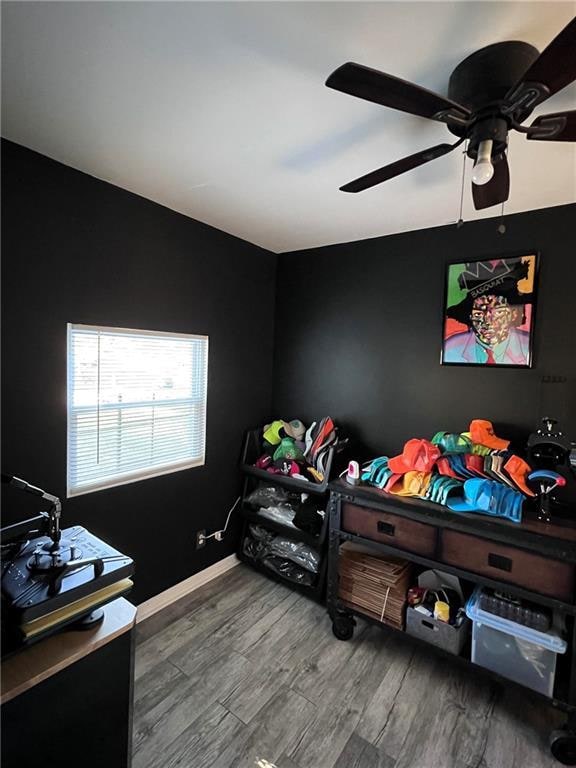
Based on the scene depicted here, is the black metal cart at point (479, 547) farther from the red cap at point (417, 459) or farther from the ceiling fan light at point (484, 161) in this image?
the ceiling fan light at point (484, 161)

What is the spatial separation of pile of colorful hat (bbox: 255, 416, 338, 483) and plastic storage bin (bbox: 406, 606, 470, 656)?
2.91ft

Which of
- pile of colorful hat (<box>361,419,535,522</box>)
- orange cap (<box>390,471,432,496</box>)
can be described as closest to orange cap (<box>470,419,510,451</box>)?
pile of colorful hat (<box>361,419,535,522</box>)

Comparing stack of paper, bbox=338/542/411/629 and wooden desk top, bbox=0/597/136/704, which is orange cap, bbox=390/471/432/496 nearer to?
stack of paper, bbox=338/542/411/629

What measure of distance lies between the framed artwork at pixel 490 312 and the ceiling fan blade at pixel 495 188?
843mm

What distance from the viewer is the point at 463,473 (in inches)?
73.0

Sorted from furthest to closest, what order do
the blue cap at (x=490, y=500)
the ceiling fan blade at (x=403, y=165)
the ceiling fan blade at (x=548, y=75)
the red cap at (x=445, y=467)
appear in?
the red cap at (x=445, y=467), the blue cap at (x=490, y=500), the ceiling fan blade at (x=403, y=165), the ceiling fan blade at (x=548, y=75)

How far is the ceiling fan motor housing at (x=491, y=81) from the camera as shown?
99 centimetres

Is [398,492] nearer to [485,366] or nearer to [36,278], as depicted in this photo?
[485,366]

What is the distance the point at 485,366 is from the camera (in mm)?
2162

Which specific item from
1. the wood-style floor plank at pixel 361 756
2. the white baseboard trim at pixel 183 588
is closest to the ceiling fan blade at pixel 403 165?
the wood-style floor plank at pixel 361 756

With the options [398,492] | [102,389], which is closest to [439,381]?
[398,492]

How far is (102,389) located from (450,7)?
2.01 m

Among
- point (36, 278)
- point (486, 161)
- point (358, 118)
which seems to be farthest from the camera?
point (36, 278)

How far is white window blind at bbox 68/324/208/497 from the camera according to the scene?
72.6 inches
